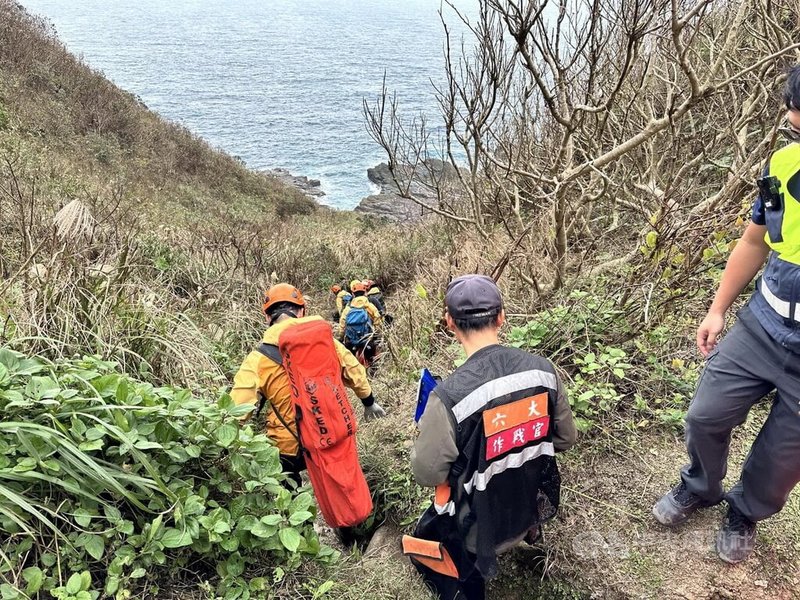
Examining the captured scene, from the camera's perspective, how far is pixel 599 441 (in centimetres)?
298

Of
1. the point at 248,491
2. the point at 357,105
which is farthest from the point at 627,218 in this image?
the point at 357,105

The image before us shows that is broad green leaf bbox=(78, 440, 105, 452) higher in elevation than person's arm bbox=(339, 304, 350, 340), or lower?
higher

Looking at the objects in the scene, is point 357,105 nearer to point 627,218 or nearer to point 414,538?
point 627,218

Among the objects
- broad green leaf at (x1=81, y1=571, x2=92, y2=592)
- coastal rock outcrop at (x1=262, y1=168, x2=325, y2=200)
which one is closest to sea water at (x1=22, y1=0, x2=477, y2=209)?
coastal rock outcrop at (x1=262, y1=168, x2=325, y2=200)

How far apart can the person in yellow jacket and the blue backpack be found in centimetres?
256

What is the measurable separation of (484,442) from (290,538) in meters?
0.81

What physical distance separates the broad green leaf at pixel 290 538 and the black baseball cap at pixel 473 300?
1.01 meters

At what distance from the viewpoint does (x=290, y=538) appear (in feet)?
6.50

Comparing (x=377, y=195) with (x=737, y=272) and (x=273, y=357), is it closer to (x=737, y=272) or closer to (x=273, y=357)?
(x=273, y=357)

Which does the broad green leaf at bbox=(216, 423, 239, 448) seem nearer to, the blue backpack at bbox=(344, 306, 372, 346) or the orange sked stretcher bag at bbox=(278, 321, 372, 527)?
the orange sked stretcher bag at bbox=(278, 321, 372, 527)

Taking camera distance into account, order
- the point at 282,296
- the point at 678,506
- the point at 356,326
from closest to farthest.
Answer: the point at 678,506 < the point at 282,296 < the point at 356,326

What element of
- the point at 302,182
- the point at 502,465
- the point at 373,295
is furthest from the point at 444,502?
the point at 302,182

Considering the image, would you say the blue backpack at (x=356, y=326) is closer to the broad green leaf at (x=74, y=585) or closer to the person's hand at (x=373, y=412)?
the person's hand at (x=373, y=412)

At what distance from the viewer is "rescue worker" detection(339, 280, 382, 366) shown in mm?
5988
